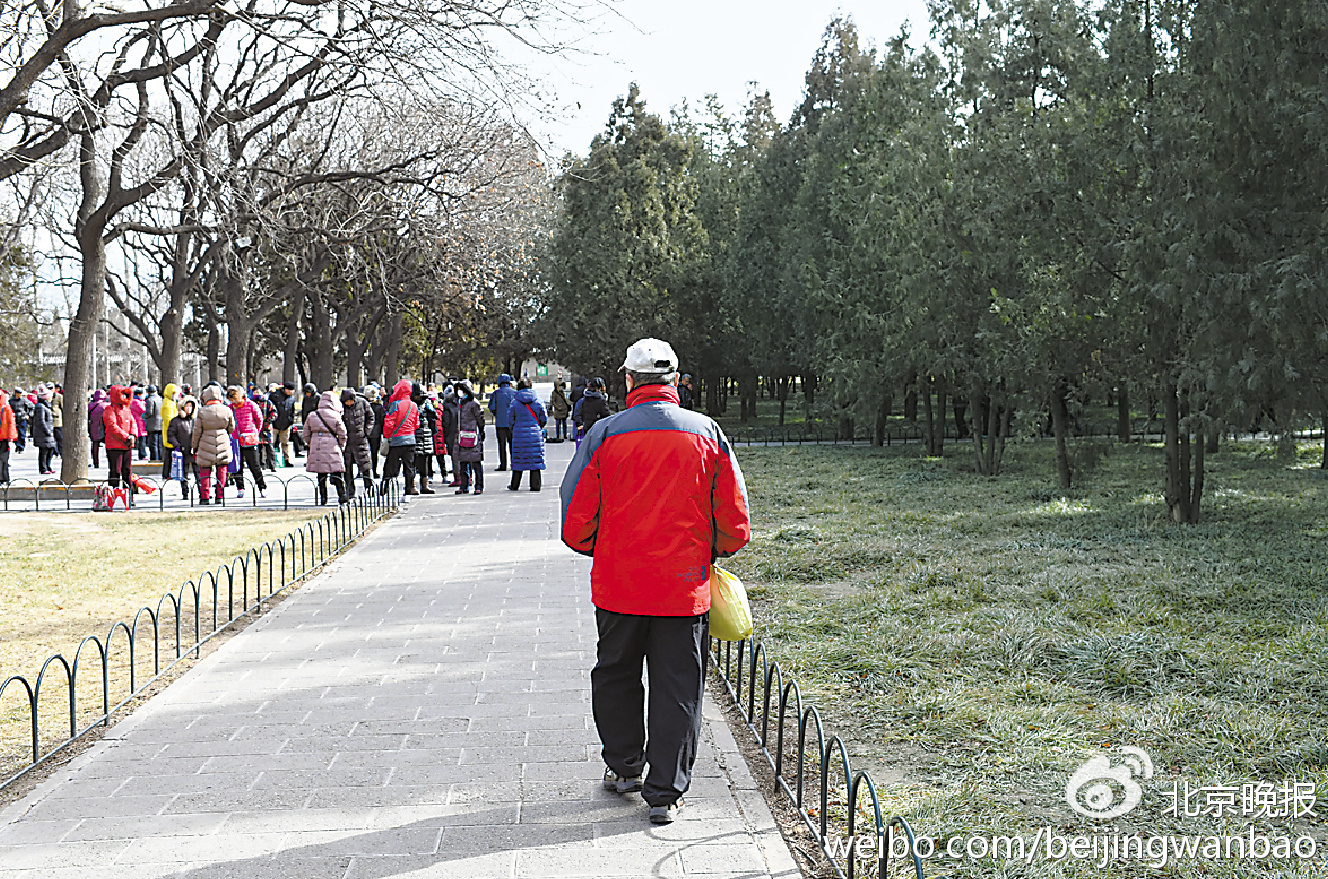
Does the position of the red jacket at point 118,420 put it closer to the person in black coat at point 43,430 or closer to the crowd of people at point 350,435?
the crowd of people at point 350,435

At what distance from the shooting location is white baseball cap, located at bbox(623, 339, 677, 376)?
15.7 feet

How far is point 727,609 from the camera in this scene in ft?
15.8

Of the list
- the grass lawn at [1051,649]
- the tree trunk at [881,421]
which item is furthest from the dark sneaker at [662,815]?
the tree trunk at [881,421]

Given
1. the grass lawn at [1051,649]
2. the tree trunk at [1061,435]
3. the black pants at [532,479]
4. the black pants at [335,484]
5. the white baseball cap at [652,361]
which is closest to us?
the white baseball cap at [652,361]

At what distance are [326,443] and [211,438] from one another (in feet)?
5.41

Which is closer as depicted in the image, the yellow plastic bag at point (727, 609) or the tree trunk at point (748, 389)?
the yellow plastic bag at point (727, 609)

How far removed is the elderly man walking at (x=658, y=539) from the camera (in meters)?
4.59

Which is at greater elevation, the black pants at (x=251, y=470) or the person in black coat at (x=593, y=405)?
the person in black coat at (x=593, y=405)

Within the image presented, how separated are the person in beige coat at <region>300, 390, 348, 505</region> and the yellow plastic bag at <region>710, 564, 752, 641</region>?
12.8 metres

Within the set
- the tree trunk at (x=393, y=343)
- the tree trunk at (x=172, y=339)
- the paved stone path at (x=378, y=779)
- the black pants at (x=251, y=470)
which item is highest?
the tree trunk at (x=393, y=343)

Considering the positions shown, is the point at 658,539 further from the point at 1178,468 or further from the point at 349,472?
the point at 349,472

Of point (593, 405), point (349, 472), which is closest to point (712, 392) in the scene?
point (593, 405)

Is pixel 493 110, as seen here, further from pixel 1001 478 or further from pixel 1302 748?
pixel 1001 478

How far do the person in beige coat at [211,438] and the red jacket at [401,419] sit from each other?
2.19 metres
